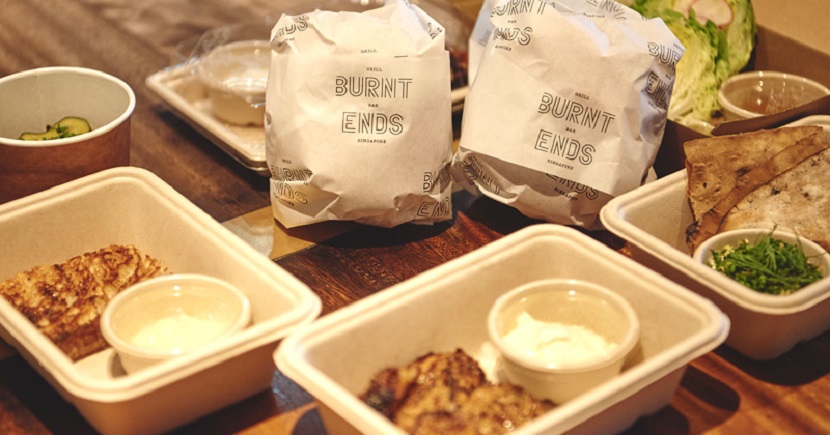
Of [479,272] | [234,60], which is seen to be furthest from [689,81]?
[234,60]

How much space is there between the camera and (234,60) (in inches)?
87.5

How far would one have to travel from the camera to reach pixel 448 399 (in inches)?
48.6

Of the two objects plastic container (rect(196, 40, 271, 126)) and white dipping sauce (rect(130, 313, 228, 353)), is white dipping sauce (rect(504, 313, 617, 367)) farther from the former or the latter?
plastic container (rect(196, 40, 271, 126))

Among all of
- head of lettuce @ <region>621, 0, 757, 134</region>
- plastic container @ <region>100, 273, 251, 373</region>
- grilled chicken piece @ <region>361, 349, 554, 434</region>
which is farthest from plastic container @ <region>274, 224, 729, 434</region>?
head of lettuce @ <region>621, 0, 757, 134</region>

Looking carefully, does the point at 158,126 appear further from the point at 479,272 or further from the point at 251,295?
the point at 479,272

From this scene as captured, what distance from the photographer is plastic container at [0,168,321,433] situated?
1141mm

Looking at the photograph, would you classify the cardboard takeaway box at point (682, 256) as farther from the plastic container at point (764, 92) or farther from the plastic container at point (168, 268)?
the plastic container at point (168, 268)

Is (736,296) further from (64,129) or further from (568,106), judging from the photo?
(64,129)

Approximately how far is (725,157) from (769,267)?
280mm

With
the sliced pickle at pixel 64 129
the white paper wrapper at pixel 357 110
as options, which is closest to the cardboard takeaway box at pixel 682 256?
the white paper wrapper at pixel 357 110

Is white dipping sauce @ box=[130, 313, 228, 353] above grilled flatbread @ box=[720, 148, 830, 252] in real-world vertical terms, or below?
below

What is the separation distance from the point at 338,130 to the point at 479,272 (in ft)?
1.44

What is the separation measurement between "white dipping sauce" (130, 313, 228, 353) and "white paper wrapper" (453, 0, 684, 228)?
0.62m

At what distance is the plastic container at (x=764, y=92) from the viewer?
200cm
